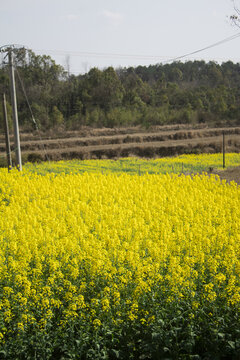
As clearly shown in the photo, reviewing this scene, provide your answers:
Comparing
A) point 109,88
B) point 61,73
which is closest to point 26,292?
point 109,88

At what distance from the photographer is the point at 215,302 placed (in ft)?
17.8

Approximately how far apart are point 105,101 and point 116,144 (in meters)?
20.8

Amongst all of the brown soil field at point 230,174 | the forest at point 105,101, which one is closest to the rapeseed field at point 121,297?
the brown soil field at point 230,174

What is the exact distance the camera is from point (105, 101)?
59.8 m

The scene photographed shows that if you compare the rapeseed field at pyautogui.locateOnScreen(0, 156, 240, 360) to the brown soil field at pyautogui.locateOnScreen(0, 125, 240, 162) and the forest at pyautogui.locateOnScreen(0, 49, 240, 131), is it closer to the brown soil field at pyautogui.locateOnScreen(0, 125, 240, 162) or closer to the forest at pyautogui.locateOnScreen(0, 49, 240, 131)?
the brown soil field at pyautogui.locateOnScreen(0, 125, 240, 162)

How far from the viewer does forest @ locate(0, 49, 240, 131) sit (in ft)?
176

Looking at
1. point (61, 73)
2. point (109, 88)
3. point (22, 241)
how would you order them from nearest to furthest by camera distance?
1. point (22, 241)
2. point (109, 88)
3. point (61, 73)

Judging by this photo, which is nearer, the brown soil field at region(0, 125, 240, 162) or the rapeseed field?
the rapeseed field

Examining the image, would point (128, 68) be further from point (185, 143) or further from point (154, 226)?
point (154, 226)

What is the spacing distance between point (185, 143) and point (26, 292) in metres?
34.4

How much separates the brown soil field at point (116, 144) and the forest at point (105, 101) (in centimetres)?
495

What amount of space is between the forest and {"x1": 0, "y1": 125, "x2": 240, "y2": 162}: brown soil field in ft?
16.3

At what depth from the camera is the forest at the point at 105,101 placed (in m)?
53.6

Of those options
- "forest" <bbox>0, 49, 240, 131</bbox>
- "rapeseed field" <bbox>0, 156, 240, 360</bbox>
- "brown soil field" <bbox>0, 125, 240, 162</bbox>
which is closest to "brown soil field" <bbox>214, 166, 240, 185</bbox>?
"rapeseed field" <bbox>0, 156, 240, 360</bbox>
